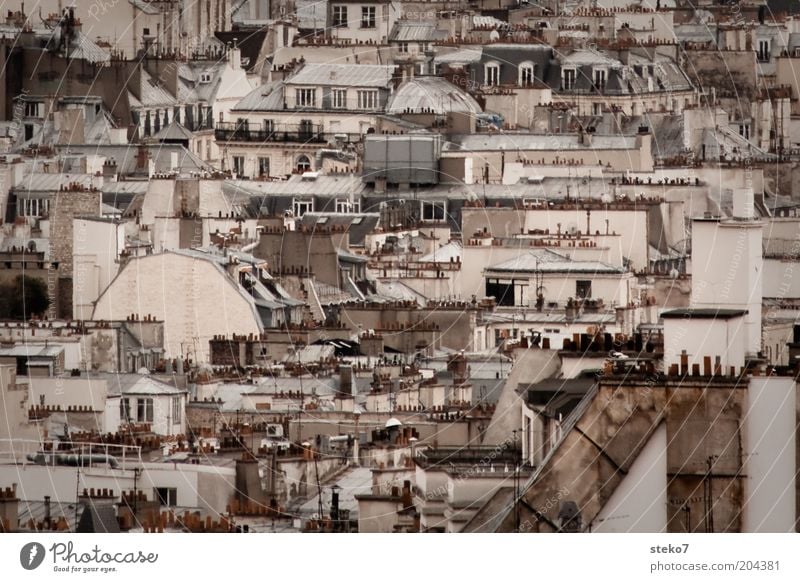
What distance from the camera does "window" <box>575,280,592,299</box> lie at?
34750mm

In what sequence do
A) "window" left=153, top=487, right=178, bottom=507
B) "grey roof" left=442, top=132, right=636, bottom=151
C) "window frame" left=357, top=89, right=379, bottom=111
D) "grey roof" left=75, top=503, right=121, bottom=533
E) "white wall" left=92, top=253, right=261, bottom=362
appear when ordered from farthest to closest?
"window frame" left=357, top=89, right=379, bottom=111 → "grey roof" left=442, top=132, right=636, bottom=151 → "white wall" left=92, top=253, right=261, bottom=362 → "window" left=153, top=487, right=178, bottom=507 → "grey roof" left=75, top=503, right=121, bottom=533

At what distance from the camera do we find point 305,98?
47.0 metres

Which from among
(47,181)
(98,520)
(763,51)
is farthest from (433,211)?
(98,520)

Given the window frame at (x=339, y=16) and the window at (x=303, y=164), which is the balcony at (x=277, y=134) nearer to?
the window at (x=303, y=164)

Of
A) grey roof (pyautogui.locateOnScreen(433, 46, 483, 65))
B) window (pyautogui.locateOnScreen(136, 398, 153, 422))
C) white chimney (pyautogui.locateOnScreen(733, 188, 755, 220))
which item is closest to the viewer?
white chimney (pyautogui.locateOnScreen(733, 188, 755, 220))

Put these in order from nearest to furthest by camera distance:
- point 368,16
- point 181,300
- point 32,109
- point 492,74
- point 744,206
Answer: point 744,206
point 181,300
point 32,109
point 368,16
point 492,74

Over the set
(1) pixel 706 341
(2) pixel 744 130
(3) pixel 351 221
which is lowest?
(1) pixel 706 341

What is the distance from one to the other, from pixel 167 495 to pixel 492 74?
829 inches

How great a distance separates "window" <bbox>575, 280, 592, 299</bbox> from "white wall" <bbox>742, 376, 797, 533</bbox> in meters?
11.0

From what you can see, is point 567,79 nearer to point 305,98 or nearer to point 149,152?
point 305,98

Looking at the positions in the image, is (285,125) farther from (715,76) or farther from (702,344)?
(702,344)

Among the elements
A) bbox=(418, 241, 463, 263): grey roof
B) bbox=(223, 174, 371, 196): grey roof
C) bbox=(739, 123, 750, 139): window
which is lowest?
bbox=(418, 241, 463, 263): grey roof

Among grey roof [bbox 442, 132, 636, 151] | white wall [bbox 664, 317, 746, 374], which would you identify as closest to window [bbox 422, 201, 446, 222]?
grey roof [bbox 442, 132, 636, 151]

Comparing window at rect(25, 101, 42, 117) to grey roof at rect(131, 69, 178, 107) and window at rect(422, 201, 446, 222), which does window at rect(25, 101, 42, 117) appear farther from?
grey roof at rect(131, 69, 178, 107)
